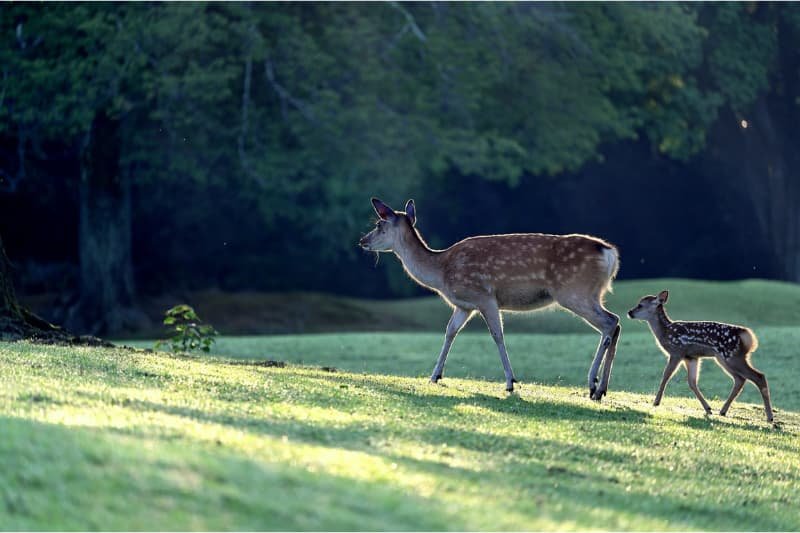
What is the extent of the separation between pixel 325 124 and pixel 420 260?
15136 mm

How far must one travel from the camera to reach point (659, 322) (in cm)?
1490

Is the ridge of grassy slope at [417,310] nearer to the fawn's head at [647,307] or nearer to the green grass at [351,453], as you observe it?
the fawn's head at [647,307]

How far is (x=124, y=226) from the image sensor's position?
3120 cm

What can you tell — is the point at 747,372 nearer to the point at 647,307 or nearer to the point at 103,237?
the point at 647,307

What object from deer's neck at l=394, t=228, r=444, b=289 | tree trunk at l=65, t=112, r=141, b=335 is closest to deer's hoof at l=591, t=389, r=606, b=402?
deer's neck at l=394, t=228, r=444, b=289

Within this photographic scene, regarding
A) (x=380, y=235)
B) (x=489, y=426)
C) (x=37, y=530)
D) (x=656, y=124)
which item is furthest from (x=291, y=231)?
(x=37, y=530)

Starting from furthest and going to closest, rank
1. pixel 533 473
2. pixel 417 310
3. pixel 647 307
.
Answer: pixel 417 310
pixel 647 307
pixel 533 473

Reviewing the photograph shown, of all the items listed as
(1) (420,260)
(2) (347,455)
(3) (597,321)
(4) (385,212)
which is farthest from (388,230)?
(2) (347,455)

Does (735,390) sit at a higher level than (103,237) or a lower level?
higher

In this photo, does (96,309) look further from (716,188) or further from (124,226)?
(716,188)

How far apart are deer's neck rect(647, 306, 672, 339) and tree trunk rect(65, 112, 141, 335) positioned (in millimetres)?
17856

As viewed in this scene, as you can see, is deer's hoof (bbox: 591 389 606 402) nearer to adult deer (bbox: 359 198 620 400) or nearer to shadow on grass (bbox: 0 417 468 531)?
adult deer (bbox: 359 198 620 400)

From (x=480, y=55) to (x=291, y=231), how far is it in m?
8.62

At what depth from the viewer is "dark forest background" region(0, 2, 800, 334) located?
28719mm
